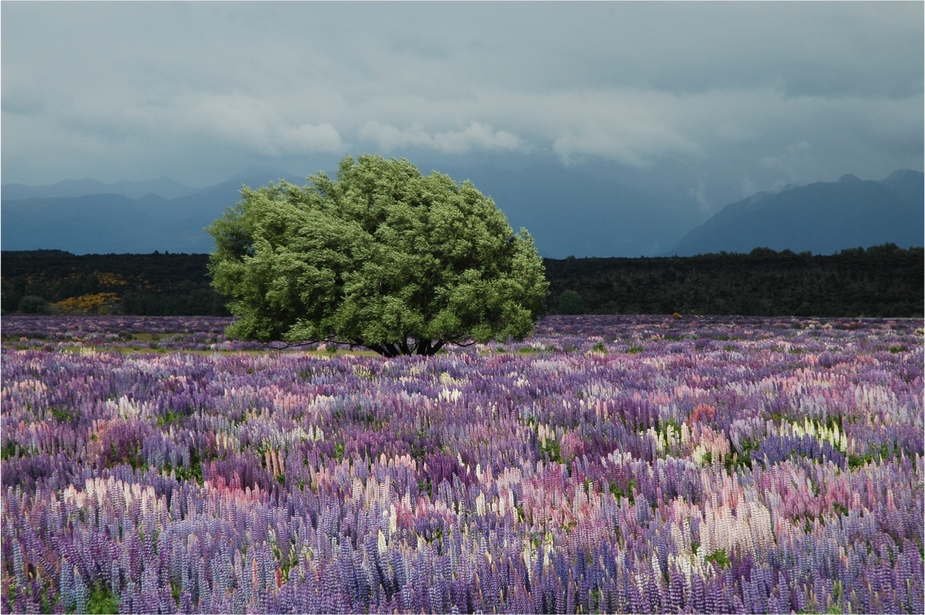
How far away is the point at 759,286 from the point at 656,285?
13.8 meters

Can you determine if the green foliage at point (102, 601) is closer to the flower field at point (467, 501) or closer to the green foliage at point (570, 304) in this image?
the flower field at point (467, 501)

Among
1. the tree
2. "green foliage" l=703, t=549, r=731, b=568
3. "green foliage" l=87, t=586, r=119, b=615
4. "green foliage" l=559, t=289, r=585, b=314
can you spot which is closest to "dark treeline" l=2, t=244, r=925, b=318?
"green foliage" l=559, t=289, r=585, b=314

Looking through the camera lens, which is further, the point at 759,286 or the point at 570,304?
the point at 759,286

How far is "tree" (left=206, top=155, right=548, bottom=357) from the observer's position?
17203 millimetres

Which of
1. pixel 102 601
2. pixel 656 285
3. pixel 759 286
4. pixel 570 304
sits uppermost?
pixel 656 285

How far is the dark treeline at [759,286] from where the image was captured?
247 feet

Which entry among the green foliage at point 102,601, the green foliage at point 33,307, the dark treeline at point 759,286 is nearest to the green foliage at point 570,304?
the dark treeline at point 759,286

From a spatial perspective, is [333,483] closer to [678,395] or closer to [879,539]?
[879,539]

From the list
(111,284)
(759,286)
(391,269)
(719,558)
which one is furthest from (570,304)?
(719,558)

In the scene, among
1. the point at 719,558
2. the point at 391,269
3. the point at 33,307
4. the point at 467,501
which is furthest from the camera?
the point at 33,307

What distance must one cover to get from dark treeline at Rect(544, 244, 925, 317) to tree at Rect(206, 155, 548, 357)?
193ft

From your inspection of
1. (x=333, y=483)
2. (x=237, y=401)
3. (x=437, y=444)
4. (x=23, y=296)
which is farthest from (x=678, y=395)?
(x=23, y=296)

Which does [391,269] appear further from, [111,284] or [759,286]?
[111,284]

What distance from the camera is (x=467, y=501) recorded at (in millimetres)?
3645
